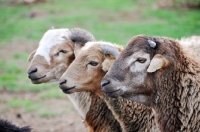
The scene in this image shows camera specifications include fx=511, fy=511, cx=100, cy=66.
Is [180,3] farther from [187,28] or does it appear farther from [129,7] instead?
[187,28]

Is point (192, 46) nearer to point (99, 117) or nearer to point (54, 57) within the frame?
point (99, 117)

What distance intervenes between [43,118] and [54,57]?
324 cm

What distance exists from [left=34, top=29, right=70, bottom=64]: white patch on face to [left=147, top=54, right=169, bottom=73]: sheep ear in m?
2.19

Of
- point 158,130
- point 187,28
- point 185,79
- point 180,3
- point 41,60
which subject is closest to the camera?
point 185,79

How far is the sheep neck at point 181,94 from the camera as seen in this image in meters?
5.86

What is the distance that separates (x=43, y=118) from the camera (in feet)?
34.3

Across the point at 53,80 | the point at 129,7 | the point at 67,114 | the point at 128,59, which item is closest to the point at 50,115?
the point at 67,114

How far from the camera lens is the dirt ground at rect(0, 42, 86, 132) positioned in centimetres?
980

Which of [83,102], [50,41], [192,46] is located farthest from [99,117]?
[192,46]

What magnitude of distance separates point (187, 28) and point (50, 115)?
281 inches

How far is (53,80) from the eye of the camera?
7570mm

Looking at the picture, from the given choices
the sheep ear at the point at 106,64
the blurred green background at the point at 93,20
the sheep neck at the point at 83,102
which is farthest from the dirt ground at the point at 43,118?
the sheep ear at the point at 106,64

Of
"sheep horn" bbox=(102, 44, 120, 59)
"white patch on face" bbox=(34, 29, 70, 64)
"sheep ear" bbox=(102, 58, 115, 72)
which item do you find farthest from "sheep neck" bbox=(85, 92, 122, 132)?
"white patch on face" bbox=(34, 29, 70, 64)

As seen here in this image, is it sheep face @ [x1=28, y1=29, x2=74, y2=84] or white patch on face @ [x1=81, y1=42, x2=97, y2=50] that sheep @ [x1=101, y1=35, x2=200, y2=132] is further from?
sheep face @ [x1=28, y1=29, x2=74, y2=84]
